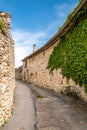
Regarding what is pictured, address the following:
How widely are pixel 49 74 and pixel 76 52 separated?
26.4 ft

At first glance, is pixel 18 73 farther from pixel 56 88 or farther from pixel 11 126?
pixel 11 126

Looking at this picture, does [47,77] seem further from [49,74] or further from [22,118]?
[22,118]

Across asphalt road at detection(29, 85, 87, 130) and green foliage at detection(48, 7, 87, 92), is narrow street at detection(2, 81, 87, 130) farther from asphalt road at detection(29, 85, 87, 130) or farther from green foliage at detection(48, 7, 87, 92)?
green foliage at detection(48, 7, 87, 92)

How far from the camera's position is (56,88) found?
19.0 meters

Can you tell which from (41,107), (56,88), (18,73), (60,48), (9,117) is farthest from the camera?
(18,73)

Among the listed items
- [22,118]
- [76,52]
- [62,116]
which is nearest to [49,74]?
[76,52]

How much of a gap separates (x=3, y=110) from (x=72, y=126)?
2.92m

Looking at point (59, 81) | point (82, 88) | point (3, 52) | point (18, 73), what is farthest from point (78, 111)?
point (18, 73)

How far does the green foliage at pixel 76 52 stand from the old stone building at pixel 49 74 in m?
0.46

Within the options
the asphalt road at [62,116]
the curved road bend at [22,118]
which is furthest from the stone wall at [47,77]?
the curved road bend at [22,118]

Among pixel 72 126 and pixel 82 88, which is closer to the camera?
pixel 72 126

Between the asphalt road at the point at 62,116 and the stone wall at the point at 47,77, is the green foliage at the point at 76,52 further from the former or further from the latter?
the asphalt road at the point at 62,116

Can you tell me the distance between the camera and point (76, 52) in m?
13.7

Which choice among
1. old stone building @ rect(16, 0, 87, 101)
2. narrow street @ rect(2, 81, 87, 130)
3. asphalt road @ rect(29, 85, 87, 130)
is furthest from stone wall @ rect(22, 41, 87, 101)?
narrow street @ rect(2, 81, 87, 130)
